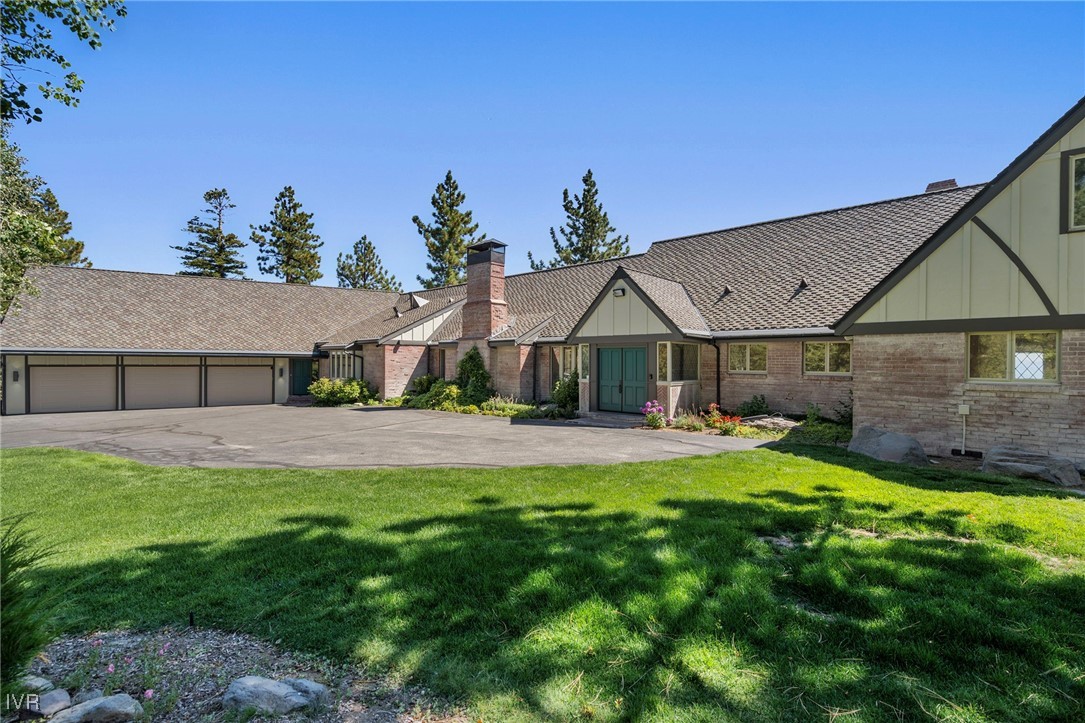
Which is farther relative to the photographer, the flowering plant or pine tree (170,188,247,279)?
pine tree (170,188,247,279)

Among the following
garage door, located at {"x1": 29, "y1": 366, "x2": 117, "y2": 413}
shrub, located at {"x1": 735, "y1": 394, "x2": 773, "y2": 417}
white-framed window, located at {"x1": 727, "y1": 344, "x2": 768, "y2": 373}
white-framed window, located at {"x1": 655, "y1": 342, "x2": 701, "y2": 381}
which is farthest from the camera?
garage door, located at {"x1": 29, "y1": 366, "x2": 117, "y2": 413}

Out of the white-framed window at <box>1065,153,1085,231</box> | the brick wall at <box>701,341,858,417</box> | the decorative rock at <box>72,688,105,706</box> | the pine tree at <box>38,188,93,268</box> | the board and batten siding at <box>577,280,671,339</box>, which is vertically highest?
the pine tree at <box>38,188,93,268</box>

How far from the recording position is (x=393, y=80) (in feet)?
33.1

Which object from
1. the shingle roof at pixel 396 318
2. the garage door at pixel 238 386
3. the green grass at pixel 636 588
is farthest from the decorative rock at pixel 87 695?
the garage door at pixel 238 386

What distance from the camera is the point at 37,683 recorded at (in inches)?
114

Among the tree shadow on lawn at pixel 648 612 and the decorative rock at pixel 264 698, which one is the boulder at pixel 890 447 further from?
the decorative rock at pixel 264 698

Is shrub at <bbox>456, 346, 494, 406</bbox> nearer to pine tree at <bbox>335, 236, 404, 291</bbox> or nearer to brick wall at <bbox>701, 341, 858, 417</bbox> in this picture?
brick wall at <bbox>701, 341, 858, 417</bbox>

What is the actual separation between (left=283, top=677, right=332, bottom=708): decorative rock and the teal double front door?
1460 cm

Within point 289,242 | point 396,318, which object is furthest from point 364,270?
point 396,318

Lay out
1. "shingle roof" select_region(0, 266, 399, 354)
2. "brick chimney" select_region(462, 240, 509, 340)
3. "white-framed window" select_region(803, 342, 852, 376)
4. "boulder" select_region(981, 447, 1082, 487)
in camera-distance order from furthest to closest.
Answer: "brick chimney" select_region(462, 240, 509, 340) < "shingle roof" select_region(0, 266, 399, 354) < "white-framed window" select_region(803, 342, 852, 376) < "boulder" select_region(981, 447, 1082, 487)

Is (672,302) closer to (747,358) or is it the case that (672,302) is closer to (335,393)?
(747,358)

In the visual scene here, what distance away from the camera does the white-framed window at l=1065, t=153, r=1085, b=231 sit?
9.02 m

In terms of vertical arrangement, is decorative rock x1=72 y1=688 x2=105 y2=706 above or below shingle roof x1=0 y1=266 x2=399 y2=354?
below

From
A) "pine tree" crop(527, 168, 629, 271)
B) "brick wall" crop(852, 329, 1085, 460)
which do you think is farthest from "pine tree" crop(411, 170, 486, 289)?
"brick wall" crop(852, 329, 1085, 460)
